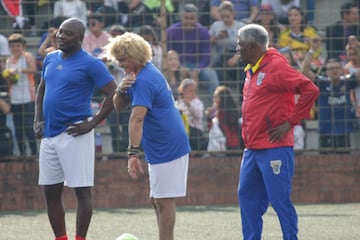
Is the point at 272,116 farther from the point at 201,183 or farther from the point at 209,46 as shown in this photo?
the point at 209,46

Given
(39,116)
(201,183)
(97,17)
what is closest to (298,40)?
(201,183)

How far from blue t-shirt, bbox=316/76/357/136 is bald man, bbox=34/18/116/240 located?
6.02 meters

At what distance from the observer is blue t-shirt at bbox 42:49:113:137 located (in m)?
9.23

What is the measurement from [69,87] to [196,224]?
3.17 metres

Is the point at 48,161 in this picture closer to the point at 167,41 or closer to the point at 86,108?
the point at 86,108

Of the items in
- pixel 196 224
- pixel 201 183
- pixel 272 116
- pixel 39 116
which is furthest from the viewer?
pixel 201 183

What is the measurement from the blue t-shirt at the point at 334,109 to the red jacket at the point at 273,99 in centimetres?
623

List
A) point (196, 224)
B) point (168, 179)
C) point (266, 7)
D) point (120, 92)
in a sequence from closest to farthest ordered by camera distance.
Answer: point (168, 179)
point (120, 92)
point (196, 224)
point (266, 7)

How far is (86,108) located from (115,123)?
5073 millimetres

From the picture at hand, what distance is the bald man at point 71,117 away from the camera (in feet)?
30.3

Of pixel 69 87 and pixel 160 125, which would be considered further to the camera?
pixel 69 87

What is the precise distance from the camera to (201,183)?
14.5 meters

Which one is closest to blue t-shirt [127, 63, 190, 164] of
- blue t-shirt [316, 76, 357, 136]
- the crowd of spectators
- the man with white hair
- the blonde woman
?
the blonde woman

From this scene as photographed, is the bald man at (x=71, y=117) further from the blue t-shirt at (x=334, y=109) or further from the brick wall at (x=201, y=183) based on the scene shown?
the blue t-shirt at (x=334, y=109)
